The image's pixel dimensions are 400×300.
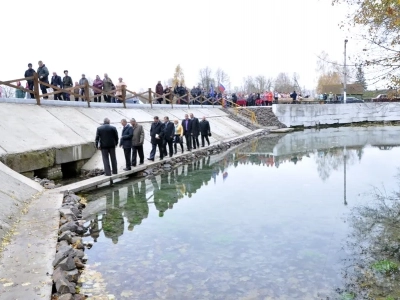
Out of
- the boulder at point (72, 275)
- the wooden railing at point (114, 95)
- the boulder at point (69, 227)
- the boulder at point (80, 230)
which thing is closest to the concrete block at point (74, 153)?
the wooden railing at point (114, 95)

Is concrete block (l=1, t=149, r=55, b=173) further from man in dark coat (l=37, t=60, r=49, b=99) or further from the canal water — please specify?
man in dark coat (l=37, t=60, r=49, b=99)

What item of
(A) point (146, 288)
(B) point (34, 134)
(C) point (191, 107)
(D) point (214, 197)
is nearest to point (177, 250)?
(A) point (146, 288)

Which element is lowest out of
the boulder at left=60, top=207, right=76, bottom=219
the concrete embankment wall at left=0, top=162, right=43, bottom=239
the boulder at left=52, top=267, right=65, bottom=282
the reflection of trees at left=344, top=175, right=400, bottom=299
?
the reflection of trees at left=344, top=175, right=400, bottom=299

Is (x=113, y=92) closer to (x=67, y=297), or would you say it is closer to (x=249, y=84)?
(x=67, y=297)

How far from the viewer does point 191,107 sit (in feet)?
93.8

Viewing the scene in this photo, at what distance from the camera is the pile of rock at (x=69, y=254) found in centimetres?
457

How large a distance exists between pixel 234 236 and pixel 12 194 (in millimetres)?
4691

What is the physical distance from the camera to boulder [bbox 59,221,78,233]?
21.9 feet

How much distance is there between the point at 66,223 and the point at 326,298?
464cm

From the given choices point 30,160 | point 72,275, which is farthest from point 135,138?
point 72,275

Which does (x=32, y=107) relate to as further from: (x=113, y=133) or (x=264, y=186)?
(x=264, y=186)

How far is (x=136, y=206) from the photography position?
30.6 feet

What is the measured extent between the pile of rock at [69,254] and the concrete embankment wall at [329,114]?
31.3m

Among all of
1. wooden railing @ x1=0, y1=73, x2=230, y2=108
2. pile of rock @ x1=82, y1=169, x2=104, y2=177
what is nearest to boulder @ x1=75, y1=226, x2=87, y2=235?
pile of rock @ x1=82, y1=169, x2=104, y2=177
